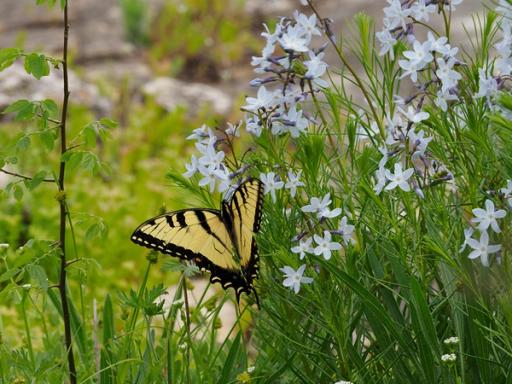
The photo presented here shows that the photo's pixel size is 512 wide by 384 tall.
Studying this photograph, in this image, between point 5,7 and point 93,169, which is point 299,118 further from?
point 5,7

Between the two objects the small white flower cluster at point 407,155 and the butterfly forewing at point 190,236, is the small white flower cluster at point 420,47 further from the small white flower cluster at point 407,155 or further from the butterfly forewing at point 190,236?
the butterfly forewing at point 190,236

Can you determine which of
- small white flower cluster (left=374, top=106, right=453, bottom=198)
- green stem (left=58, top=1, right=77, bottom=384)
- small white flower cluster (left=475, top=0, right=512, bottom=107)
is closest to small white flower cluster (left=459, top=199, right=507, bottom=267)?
small white flower cluster (left=374, top=106, right=453, bottom=198)

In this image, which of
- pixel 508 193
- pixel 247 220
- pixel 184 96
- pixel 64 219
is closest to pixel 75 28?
pixel 184 96

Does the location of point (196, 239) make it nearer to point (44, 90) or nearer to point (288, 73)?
point (288, 73)

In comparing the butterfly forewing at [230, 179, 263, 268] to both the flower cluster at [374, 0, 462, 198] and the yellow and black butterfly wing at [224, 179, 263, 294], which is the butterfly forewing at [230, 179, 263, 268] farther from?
the flower cluster at [374, 0, 462, 198]

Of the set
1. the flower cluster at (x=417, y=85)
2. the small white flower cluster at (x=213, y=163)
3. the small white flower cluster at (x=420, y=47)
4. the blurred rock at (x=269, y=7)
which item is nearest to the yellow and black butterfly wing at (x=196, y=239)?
the small white flower cluster at (x=213, y=163)

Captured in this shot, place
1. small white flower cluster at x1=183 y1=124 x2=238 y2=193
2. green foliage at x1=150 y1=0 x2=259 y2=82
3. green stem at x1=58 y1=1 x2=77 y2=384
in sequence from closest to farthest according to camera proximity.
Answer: small white flower cluster at x1=183 y1=124 x2=238 y2=193 → green stem at x1=58 y1=1 x2=77 y2=384 → green foliage at x1=150 y1=0 x2=259 y2=82

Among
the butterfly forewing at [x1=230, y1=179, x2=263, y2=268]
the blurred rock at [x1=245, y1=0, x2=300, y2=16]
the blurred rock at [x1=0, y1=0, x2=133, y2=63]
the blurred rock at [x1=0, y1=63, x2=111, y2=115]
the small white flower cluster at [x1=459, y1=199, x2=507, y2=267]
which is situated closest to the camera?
the small white flower cluster at [x1=459, y1=199, x2=507, y2=267]
